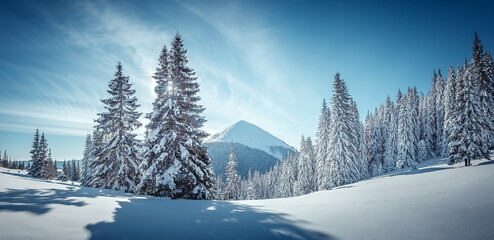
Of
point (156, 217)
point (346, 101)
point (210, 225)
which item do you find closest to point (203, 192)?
point (156, 217)

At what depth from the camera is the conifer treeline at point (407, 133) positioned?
19.3 metres

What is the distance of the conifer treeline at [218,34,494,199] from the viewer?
19.3m

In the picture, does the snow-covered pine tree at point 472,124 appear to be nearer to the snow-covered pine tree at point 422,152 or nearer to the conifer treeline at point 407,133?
the conifer treeline at point 407,133

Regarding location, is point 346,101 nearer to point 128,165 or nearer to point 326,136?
point 326,136

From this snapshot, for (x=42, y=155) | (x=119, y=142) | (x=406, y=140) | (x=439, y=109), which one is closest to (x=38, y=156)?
(x=42, y=155)

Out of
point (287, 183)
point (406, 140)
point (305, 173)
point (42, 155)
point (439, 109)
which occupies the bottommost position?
point (287, 183)

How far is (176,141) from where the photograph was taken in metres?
14.3

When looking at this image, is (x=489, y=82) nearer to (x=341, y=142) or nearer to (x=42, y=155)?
(x=341, y=142)

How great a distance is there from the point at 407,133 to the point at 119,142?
49027mm

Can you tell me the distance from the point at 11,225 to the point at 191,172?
10.2 metres

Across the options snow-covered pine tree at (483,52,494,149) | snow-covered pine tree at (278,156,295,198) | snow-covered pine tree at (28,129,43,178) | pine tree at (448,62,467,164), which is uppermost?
snow-covered pine tree at (483,52,494,149)

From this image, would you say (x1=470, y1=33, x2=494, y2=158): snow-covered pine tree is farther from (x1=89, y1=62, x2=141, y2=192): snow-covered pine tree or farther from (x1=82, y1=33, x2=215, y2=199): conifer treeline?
(x1=89, y1=62, x2=141, y2=192): snow-covered pine tree

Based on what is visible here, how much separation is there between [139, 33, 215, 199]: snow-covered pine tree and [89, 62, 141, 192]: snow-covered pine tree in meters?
4.66

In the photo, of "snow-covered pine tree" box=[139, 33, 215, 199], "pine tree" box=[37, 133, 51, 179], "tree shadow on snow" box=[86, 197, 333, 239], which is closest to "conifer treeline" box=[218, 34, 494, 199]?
"snow-covered pine tree" box=[139, 33, 215, 199]
